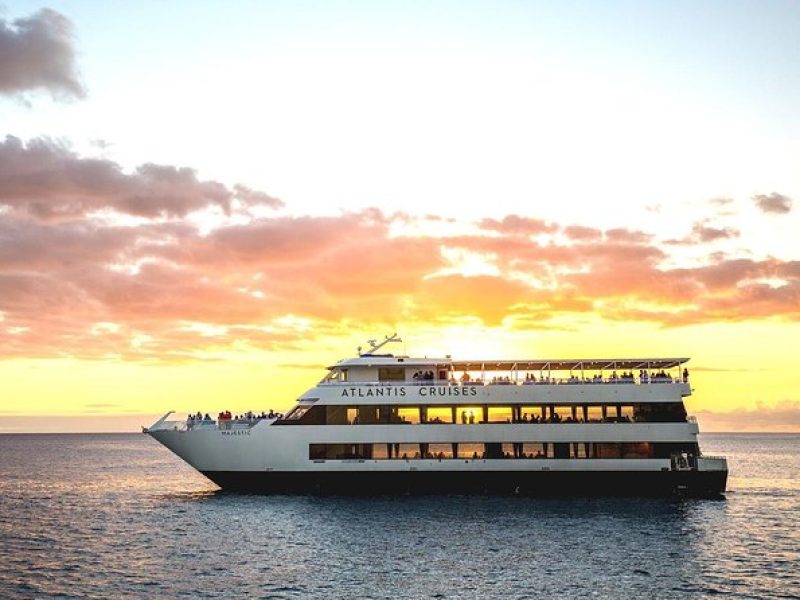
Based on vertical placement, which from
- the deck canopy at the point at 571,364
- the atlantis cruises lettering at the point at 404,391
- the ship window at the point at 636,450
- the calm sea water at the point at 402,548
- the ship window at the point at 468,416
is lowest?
the calm sea water at the point at 402,548

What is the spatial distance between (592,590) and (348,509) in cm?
1823

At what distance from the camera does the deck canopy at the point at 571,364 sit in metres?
47.3

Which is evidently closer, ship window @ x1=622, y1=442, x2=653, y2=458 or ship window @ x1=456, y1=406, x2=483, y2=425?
ship window @ x1=622, y1=442, x2=653, y2=458

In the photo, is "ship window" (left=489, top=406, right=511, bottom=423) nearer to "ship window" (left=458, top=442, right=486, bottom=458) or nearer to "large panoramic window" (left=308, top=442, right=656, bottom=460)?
"large panoramic window" (left=308, top=442, right=656, bottom=460)

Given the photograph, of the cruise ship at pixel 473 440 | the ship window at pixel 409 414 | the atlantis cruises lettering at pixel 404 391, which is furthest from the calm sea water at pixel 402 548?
the atlantis cruises lettering at pixel 404 391

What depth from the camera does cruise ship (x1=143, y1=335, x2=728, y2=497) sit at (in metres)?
46.3

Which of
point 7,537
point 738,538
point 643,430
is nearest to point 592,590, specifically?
point 738,538

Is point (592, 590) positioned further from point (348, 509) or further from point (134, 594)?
point (348, 509)

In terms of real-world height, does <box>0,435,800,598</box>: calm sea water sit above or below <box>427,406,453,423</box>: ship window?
below

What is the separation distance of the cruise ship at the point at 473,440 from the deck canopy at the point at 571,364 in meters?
0.17

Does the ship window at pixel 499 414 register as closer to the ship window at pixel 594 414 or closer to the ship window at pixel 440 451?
the ship window at pixel 440 451

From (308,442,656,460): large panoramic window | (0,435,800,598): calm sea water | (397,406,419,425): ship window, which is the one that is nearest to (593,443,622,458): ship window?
(308,442,656,460): large panoramic window

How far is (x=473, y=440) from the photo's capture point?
46656mm

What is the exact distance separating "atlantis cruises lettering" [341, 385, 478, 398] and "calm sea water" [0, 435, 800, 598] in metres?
5.99
